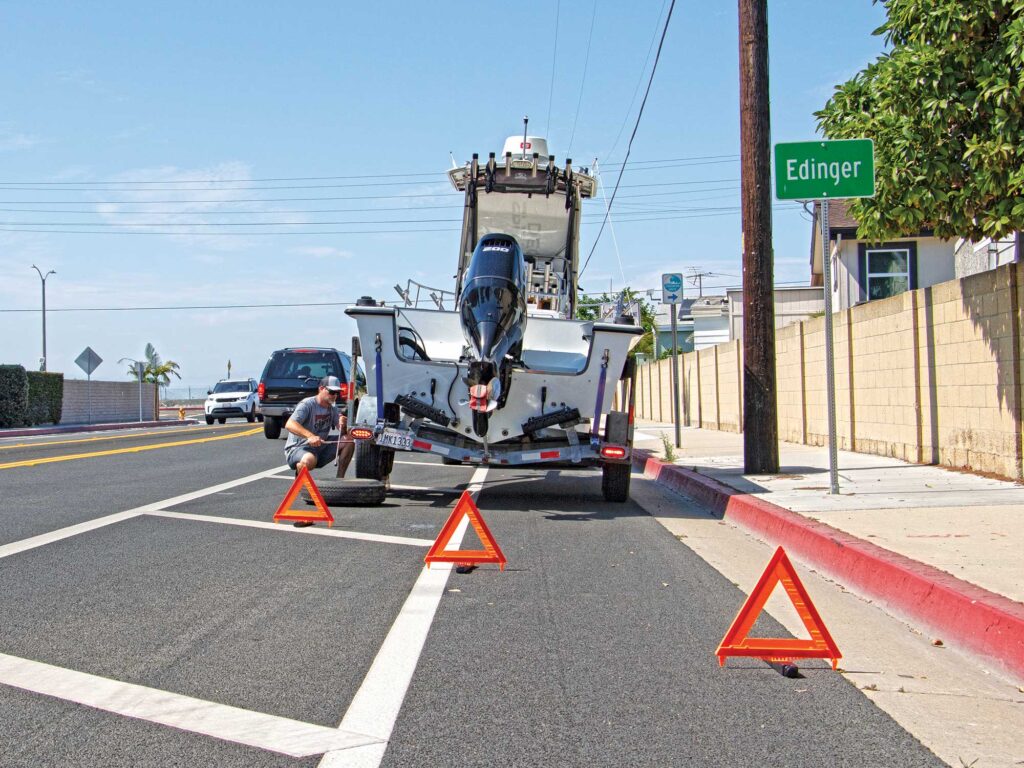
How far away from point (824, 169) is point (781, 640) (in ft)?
19.4

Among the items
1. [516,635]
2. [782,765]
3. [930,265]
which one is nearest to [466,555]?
[516,635]

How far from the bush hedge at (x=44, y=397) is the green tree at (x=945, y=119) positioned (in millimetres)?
36267

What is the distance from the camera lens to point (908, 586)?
611 cm

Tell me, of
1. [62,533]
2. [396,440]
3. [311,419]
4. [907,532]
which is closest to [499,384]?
[396,440]

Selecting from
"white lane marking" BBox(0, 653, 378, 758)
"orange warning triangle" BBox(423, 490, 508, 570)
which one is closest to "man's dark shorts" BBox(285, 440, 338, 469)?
"orange warning triangle" BBox(423, 490, 508, 570)

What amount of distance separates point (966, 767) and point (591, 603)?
114 inches

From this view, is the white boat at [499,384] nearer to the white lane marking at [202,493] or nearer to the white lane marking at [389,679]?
the white lane marking at [202,493]

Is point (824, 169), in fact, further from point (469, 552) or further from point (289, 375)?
point (289, 375)

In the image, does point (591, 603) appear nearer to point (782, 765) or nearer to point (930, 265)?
point (782, 765)

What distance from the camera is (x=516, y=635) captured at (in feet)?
18.4

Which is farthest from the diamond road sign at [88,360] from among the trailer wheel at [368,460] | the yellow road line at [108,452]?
the trailer wheel at [368,460]

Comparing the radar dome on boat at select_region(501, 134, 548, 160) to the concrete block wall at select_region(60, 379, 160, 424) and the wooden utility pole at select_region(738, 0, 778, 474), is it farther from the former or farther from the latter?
the concrete block wall at select_region(60, 379, 160, 424)

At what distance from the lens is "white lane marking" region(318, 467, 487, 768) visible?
3.81 m

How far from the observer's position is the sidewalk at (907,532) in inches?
214
